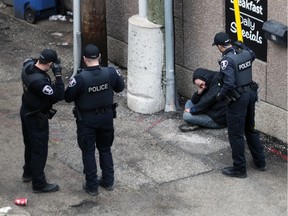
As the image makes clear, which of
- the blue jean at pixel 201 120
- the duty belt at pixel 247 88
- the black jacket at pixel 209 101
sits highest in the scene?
the duty belt at pixel 247 88

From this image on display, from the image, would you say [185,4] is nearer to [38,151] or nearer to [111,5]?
[111,5]

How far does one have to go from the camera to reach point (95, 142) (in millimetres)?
8750

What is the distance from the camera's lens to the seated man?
33.7 feet

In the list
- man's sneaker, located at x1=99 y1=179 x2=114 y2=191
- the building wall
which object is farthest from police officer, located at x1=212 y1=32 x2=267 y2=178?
man's sneaker, located at x1=99 y1=179 x2=114 y2=191

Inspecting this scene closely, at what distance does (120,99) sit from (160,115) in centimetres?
82

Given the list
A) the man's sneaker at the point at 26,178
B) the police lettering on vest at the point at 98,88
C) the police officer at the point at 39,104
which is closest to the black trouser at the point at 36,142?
the police officer at the point at 39,104

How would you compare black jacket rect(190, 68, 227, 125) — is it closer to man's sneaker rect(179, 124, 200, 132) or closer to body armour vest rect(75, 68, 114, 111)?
man's sneaker rect(179, 124, 200, 132)

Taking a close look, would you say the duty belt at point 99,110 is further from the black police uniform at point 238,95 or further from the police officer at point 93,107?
the black police uniform at point 238,95

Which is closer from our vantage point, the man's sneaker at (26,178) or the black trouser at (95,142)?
the black trouser at (95,142)

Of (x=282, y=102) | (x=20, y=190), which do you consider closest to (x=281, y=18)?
(x=282, y=102)

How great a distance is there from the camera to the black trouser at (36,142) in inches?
336

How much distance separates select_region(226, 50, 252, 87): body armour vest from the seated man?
52.1 inches

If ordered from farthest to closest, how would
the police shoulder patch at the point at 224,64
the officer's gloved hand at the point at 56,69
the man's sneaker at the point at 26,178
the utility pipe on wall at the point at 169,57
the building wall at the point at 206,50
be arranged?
the utility pipe on wall at the point at 169,57 < the building wall at the point at 206,50 < the man's sneaker at the point at 26,178 < the police shoulder patch at the point at 224,64 < the officer's gloved hand at the point at 56,69

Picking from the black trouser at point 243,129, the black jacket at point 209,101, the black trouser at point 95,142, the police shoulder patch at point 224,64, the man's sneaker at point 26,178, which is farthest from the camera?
the black jacket at point 209,101
